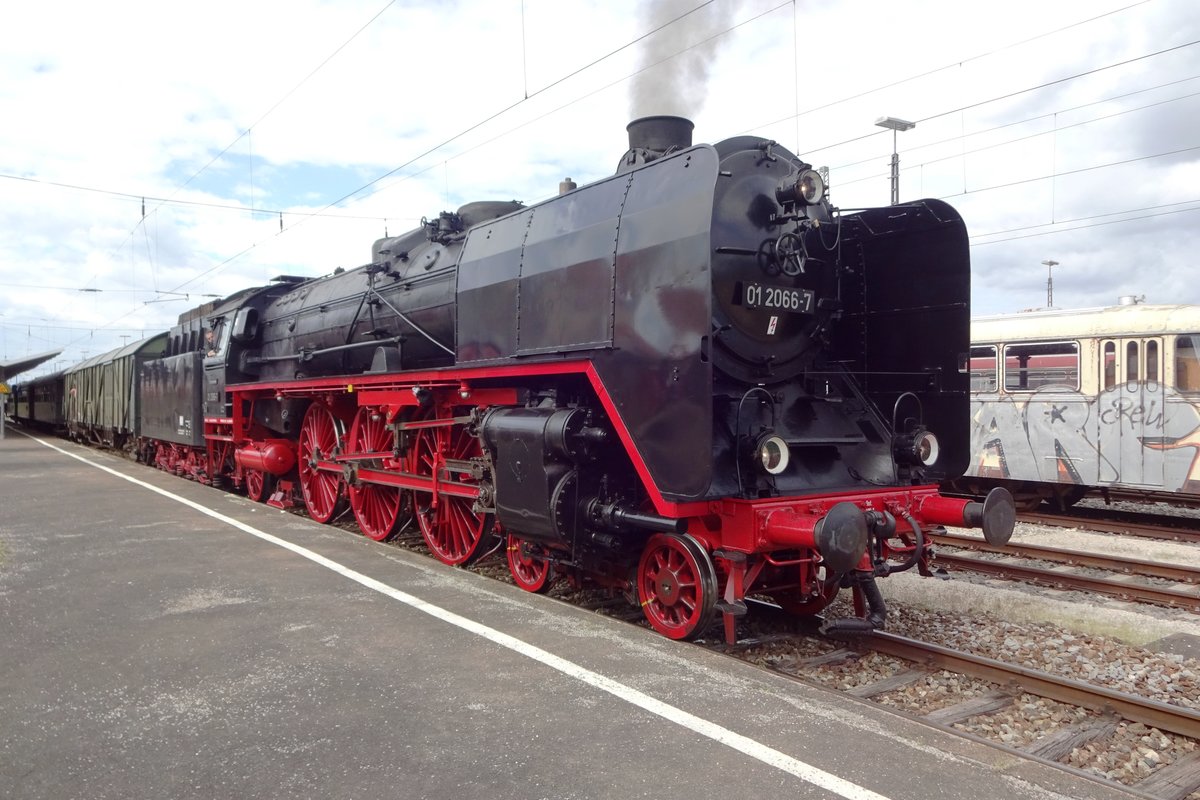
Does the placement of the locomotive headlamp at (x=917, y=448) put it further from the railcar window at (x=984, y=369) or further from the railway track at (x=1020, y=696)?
the railcar window at (x=984, y=369)

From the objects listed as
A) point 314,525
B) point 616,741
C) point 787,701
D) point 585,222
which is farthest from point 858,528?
point 314,525

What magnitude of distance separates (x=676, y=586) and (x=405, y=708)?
191cm

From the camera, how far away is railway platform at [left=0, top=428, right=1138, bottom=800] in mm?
3330

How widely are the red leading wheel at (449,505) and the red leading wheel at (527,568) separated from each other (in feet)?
1.89

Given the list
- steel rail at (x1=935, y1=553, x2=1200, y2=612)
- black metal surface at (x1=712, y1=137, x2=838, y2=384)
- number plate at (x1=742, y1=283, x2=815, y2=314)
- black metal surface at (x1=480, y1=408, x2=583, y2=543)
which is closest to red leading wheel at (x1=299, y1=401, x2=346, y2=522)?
black metal surface at (x1=480, y1=408, x2=583, y2=543)

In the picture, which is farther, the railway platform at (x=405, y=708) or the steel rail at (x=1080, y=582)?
the steel rail at (x=1080, y=582)

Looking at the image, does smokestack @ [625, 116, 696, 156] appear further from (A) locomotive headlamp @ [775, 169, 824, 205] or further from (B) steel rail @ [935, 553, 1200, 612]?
(B) steel rail @ [935, 553, 1200, 612]

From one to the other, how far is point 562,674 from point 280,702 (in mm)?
1463

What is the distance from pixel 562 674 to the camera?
4488 millimetres

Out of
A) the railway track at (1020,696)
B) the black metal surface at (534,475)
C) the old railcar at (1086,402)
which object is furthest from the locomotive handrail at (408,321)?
the old railcar at (1086,402)

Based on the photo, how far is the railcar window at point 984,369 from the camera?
1252 cm

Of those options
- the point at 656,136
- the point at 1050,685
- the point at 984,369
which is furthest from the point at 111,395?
the point at 1050,685

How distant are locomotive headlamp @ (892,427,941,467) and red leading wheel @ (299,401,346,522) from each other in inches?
261

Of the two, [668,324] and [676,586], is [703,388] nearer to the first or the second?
[668,324]
